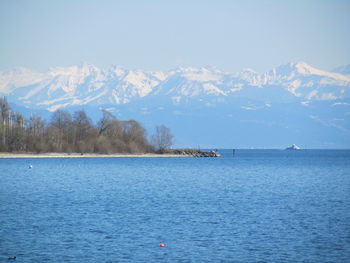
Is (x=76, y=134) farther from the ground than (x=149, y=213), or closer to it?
farther from the ground

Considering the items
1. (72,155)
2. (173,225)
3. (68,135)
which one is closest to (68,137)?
(68,135)

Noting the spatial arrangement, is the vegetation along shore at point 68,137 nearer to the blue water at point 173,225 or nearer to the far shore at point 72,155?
the far shore at point 72,155

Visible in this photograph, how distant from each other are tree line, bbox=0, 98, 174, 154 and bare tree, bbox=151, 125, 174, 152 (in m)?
2.89

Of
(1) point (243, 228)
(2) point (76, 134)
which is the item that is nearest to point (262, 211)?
(1) point (243, 228)

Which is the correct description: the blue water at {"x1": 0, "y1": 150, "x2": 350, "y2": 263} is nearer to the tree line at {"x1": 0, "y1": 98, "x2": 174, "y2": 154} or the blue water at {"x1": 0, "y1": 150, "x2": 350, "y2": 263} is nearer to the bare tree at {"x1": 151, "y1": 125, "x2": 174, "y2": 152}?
the tree line at {"x1": 0, "y1": 98, "x2": 174, "y2": 154}

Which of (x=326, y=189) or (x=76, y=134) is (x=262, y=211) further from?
(x=76, y=134)

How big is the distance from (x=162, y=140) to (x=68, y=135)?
124 feet

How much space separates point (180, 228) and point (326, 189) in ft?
105

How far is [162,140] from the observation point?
190375mm

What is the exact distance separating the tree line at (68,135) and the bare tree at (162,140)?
2.89 m

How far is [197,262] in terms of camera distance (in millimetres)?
26531

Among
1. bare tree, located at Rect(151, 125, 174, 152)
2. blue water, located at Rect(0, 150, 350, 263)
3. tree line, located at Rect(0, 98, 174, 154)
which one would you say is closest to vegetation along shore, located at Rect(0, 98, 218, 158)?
tree line, located at Rect(0, 98, 174, 154)

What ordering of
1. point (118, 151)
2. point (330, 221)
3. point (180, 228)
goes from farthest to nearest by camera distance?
point (118, 151) < point (330, 221) < point (180, 228)

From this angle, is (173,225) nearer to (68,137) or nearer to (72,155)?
(72,155)
